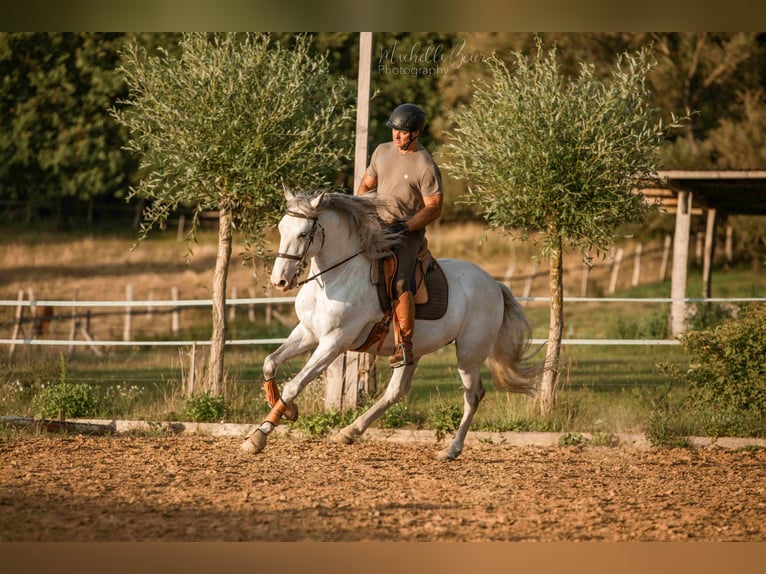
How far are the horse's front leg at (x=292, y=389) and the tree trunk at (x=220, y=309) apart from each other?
3051 millimetres

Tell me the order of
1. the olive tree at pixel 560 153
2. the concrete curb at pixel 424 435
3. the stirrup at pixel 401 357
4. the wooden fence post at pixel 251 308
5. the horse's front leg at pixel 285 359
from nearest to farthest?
the horse's front leg at pixel 285 359
the stirrup at pixel 401 357
the concrete curb at pixel 424 435
the olive tree at pixel 560 153
the wooden fence post at pixel 251 308

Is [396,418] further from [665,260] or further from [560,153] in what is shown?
[665,260]

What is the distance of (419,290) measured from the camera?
8.77 meters

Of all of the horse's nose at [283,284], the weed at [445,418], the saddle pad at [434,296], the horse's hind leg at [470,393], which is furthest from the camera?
the weed at [445,418]

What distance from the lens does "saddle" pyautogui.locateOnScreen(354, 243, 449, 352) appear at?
8539 millimetres

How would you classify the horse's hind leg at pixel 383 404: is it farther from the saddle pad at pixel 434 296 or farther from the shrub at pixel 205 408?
the shrub at pixel 205 408

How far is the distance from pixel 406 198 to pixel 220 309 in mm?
3520

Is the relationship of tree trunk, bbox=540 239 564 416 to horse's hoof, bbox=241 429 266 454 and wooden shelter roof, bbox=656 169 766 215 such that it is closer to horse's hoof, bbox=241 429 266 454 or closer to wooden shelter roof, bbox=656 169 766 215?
wooden shelter roof, bbox=656 169 766 215

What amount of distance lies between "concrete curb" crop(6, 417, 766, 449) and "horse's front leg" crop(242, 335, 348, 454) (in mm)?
1835

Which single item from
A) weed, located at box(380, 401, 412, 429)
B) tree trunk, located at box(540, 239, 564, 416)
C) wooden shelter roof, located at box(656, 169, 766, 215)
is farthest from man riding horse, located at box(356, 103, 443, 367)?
wooden shelter roof, located at box(656, 169, 766, 215)

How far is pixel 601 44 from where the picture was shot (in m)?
37.2

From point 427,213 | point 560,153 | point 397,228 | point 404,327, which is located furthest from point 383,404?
point 560,153

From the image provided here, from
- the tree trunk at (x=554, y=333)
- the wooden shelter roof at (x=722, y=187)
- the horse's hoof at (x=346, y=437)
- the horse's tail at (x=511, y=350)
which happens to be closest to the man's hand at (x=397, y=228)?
the horse's tail at (x=511, y=350)

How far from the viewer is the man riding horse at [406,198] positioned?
852cm
